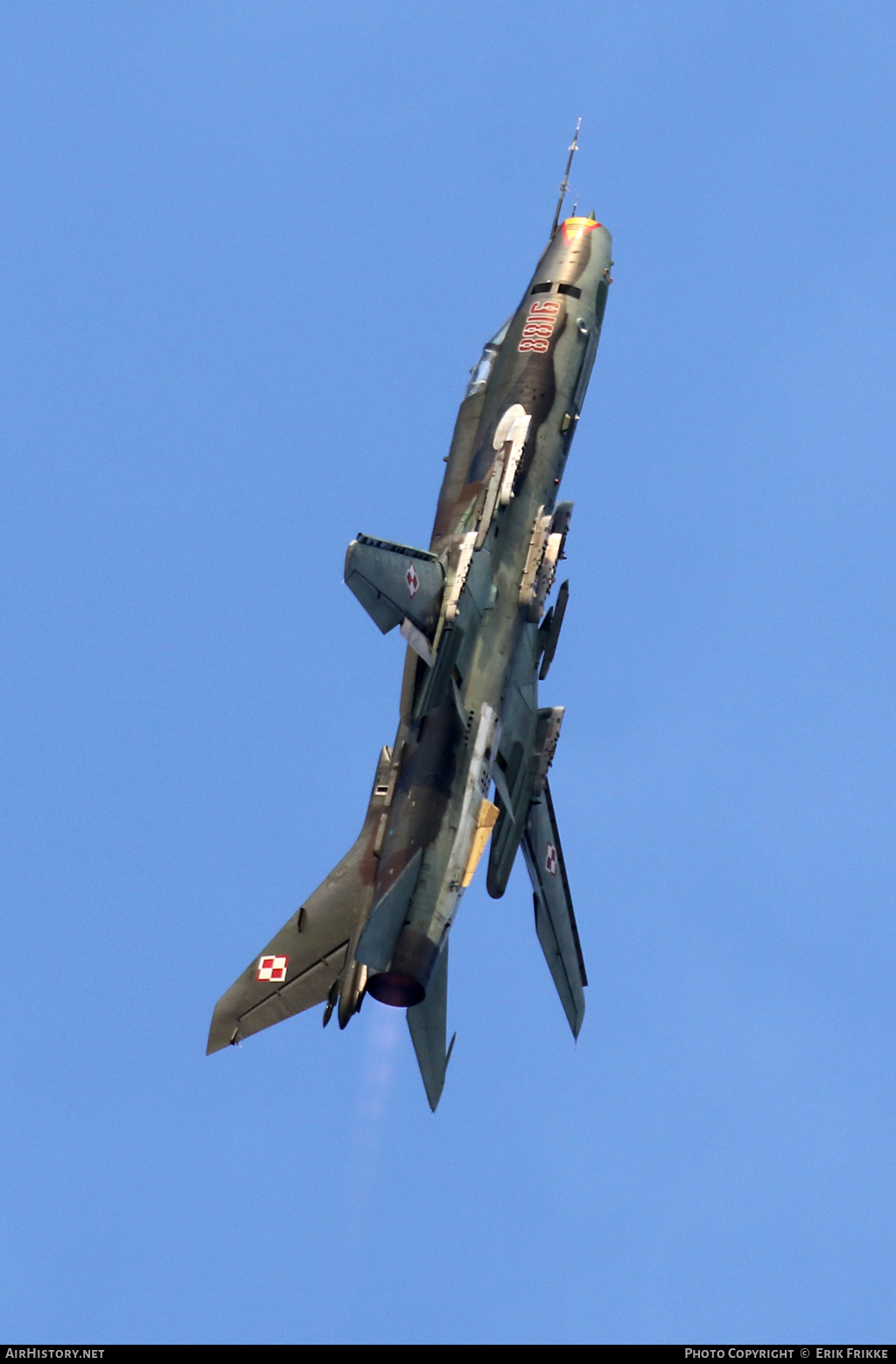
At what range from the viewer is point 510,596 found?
51562mm

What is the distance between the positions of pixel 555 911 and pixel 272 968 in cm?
666

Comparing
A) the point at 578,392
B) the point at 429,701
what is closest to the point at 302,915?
the point at 429,701

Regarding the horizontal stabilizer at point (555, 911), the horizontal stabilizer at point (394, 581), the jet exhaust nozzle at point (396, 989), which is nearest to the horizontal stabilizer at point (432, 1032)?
the jet exhaust nozzle at point (396, 989)

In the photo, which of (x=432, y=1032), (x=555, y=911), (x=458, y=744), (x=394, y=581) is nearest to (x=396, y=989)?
(x=432, y=1032)

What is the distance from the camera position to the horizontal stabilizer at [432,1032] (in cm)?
5072

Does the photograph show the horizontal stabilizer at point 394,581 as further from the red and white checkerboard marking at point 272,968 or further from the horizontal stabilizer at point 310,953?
the red and white checkerboard marking at point 272,968

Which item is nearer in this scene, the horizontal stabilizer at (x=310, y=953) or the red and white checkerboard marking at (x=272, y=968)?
the horizontal stabilizer at (x=310, y=953)

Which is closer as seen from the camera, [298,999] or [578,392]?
[298,999]

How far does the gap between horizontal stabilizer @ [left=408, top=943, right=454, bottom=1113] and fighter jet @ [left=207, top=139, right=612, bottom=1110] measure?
37mm

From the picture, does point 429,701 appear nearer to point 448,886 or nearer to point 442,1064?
point 448,886

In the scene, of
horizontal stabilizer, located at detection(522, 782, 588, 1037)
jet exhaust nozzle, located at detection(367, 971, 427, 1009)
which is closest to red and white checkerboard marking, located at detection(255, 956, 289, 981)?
jet exhaust nozzle, located at detection(367, 971, 427, 1009)

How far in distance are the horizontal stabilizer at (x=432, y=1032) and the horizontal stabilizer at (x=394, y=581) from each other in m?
6.69

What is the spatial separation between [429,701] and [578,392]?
9053 mm
